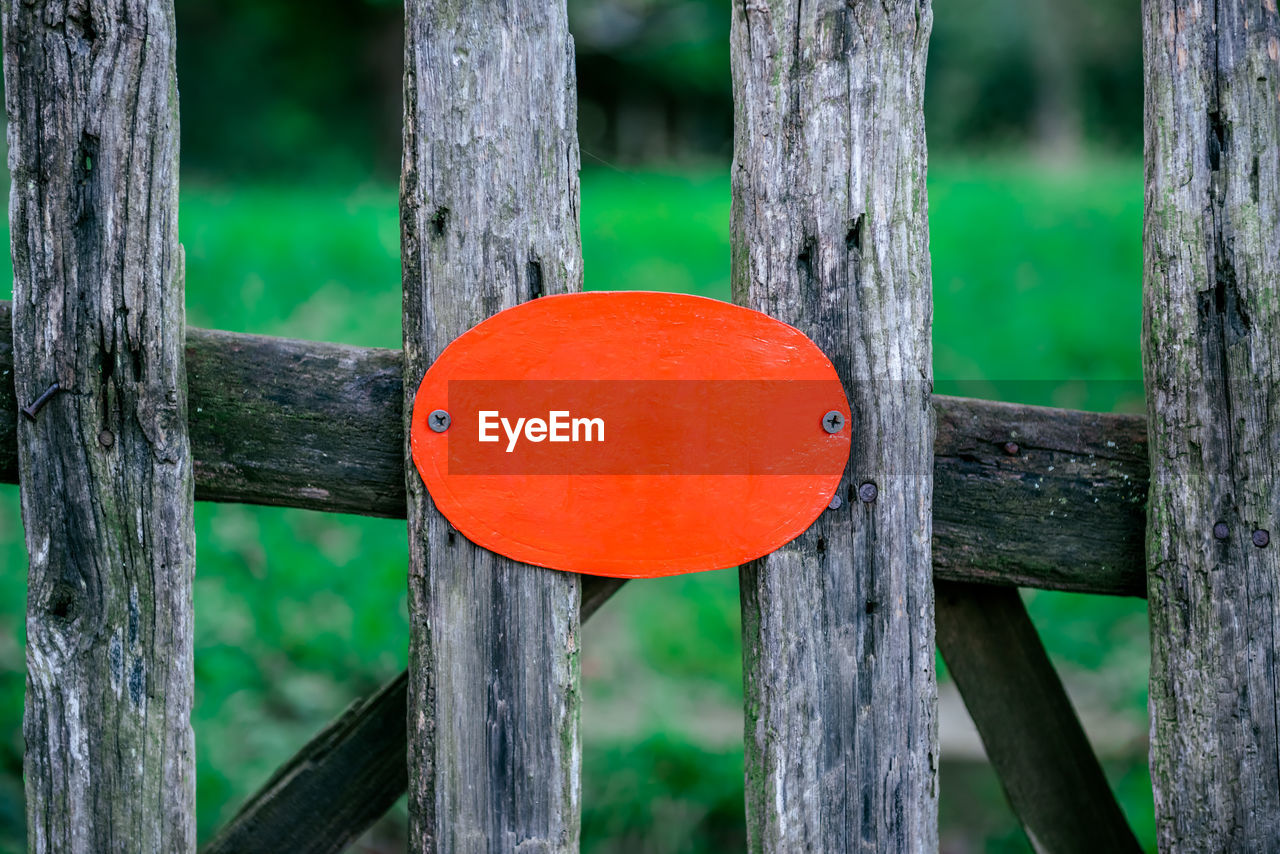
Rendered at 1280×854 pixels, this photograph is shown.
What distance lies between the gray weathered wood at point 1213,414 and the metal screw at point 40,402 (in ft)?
4.94

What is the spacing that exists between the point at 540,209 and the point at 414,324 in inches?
8.8

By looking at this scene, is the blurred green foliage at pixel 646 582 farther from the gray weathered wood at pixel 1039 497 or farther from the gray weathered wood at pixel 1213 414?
the gray weathered wood at pixel 1213 414

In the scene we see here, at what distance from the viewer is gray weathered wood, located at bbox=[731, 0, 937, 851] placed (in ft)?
4.27

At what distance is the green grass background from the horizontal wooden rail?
56 centimetres

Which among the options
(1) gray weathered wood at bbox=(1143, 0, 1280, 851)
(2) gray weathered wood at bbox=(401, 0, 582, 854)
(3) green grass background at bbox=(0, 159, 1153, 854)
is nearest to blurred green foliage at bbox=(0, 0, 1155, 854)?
(3) green grass background at bbox=(0, 159, 1153, 854)

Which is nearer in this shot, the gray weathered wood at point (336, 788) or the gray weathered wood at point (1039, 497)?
the gray weathered wood at point (1039, 497)

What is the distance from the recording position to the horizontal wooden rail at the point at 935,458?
1410mm

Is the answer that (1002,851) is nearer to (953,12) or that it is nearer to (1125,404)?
(1125,404)

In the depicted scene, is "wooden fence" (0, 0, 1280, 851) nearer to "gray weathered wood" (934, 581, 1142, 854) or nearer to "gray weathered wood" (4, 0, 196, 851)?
"gray weathered wood" (4, 0, 196, 851)

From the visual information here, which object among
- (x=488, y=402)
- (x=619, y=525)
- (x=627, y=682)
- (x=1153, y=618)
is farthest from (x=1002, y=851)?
(x=488, y=402)

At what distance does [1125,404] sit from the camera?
4547 millimetres

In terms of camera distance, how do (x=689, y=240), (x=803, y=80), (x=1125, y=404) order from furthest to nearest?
(x=689, y=240)
(x=1125, y=404)
(x=803, y=80)

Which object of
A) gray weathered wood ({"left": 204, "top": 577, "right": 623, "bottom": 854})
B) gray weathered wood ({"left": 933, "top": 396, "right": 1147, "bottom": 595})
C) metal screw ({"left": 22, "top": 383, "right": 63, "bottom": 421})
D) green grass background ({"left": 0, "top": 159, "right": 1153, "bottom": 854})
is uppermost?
metal screw ({"left": 22, "top": 383, "right": 63, "bottom": 421})

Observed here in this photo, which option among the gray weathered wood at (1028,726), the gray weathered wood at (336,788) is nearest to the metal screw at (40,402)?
the gray weathered wood at (336,788)
